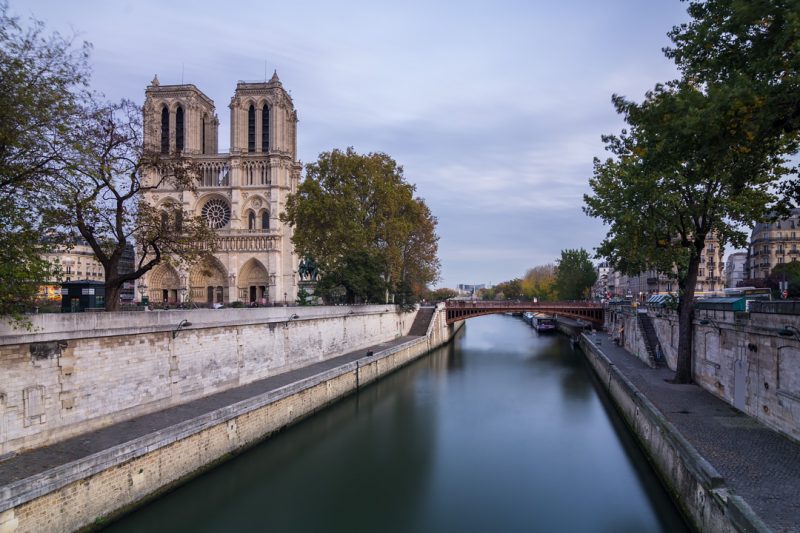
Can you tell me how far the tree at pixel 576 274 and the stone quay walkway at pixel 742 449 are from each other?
176ft

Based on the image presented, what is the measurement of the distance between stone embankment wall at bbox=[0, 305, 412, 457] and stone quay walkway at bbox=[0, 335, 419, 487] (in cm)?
27

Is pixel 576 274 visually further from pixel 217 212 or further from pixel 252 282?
pixel 217 212

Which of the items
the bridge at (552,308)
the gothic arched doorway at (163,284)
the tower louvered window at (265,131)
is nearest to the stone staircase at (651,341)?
the bridge at (552,308)

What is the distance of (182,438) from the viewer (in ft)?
43.5

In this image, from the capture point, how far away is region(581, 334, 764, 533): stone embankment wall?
837 cm

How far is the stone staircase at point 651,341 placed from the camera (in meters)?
25.6

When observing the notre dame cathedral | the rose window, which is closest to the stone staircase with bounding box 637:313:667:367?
the notre dame cathedral

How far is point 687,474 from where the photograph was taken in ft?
36.4

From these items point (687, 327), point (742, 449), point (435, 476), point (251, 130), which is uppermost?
point (251, 130)

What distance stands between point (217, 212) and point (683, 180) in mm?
55404

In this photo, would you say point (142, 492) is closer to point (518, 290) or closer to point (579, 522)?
point (579, 522)

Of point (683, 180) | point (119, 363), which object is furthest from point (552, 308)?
point (119, 363)

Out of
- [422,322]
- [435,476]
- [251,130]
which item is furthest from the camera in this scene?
[251,130]

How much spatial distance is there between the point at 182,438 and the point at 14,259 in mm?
5663
